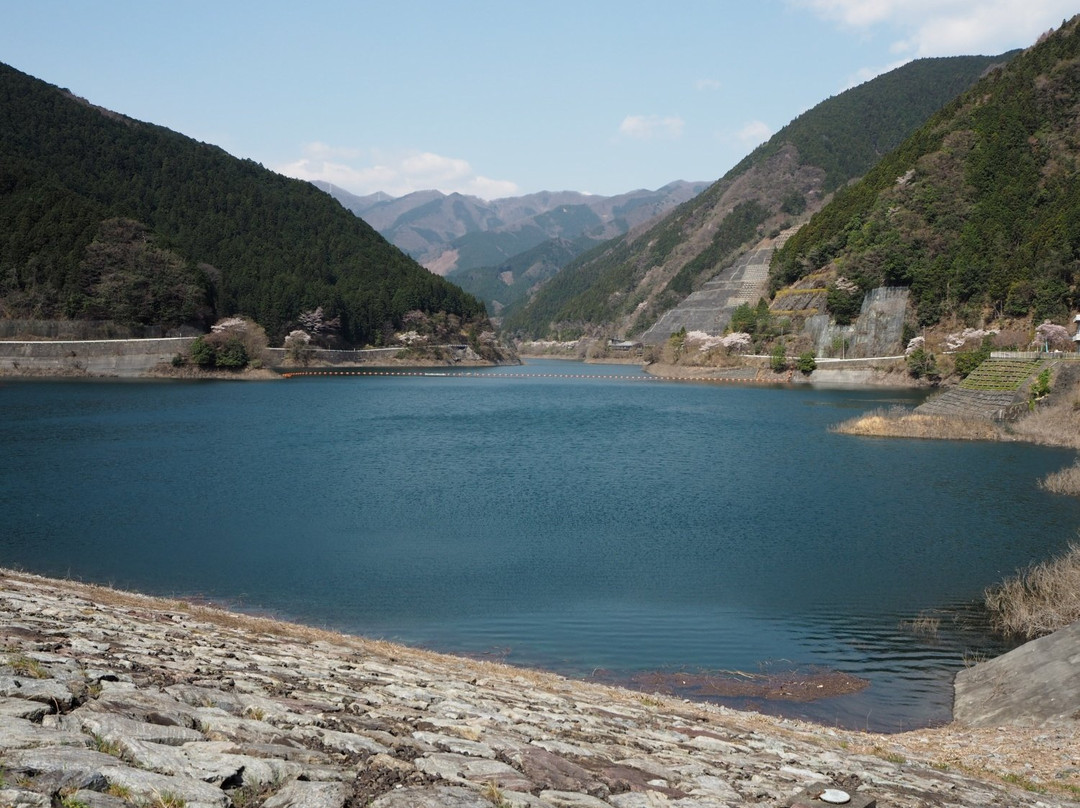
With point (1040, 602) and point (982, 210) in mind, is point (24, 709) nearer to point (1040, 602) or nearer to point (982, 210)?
point (1040, 602)

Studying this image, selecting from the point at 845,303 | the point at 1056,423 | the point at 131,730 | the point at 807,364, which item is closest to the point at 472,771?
the point at 131,730

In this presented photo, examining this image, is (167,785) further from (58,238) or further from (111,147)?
(111,147)

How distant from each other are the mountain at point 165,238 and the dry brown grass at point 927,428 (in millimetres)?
94146

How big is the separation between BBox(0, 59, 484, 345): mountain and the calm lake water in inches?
2590

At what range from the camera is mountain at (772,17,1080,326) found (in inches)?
3509

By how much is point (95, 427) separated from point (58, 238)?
7597cm

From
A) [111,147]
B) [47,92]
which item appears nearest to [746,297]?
[111,147]

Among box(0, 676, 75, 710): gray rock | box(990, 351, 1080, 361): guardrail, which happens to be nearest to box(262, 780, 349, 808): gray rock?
box(0, 676, 75, 710): gray rock

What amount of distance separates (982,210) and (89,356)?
10449 cm

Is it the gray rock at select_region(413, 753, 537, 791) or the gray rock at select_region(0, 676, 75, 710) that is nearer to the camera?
the gray rock at select_region(413, 753, 537, 791)

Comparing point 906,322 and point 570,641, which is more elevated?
point 906,322

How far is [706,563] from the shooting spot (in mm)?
26125

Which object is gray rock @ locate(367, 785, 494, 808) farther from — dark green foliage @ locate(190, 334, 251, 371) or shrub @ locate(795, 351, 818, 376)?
dark green foliage @ locate(190, 334, 251, 371)

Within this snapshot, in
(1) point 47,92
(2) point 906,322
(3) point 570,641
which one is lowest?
(3) point 570,641
